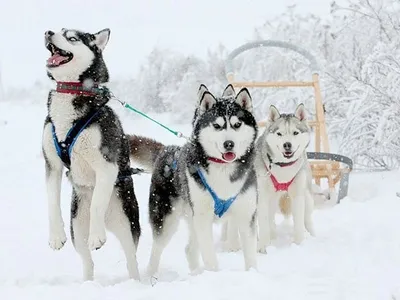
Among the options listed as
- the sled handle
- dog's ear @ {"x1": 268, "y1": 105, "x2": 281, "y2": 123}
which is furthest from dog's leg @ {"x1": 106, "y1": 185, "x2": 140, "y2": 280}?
the sled handle

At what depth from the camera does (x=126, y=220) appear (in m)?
3.40

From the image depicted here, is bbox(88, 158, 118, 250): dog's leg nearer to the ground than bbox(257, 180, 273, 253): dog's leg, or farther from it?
farther from it

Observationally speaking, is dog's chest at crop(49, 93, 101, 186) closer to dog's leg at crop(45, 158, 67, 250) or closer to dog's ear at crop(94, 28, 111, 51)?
dog's leg at crop(45, 158, 67, 250)

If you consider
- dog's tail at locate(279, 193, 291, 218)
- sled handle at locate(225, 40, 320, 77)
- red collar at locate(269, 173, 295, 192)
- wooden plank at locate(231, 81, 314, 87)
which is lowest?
dog's tail at locate(279, 193, 291, 218)

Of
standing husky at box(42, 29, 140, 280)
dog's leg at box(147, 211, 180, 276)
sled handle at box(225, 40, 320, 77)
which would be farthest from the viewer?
sled handle at box(225, 40, 320, 77)

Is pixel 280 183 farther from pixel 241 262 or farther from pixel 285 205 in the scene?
pixel 241 262

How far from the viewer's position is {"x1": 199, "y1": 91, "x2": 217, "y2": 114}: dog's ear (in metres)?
3.32

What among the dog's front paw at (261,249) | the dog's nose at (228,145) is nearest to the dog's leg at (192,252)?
the dog's front paw at (261,249)

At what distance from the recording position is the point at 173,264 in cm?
424

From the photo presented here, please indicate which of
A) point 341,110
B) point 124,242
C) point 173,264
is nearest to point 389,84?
point 341,110

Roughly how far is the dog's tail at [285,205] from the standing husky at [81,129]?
2.17m

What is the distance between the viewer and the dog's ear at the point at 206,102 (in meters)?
3.32

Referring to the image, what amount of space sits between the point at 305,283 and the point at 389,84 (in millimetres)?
5876

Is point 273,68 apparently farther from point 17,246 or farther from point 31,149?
point 17,246
